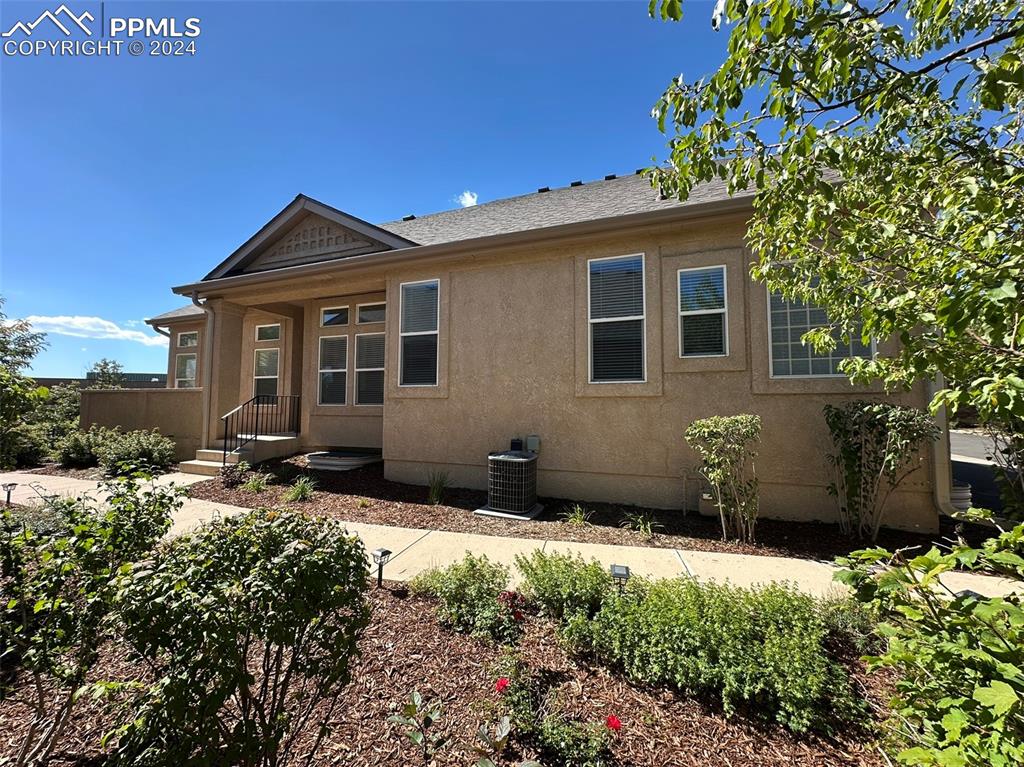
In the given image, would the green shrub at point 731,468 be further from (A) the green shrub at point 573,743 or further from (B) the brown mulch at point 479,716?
(A) the green shrub at point 573,743

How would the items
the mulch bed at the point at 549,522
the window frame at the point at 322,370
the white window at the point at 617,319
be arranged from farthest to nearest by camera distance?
the window frame at the point at 322,370, the white window at the point at 617,319, the mulch bed at the point at 549,522

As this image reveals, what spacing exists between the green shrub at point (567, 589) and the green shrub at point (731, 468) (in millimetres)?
2353

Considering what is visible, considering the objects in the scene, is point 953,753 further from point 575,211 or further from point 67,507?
point 575,211

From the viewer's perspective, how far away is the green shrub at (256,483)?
6.84 m

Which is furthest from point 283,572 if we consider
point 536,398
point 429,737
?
point 536,398

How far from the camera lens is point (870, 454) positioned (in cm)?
463

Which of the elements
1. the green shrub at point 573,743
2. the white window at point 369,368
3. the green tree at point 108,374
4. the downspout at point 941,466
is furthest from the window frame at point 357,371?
the green tree at point 108,374

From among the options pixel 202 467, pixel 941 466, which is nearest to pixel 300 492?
pixel 202 467

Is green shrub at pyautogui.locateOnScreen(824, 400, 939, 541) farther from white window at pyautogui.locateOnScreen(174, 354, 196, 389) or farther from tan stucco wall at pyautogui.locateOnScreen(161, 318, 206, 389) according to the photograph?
white window at pyautogui.locateOnScreen(174, 354, 196, 389)

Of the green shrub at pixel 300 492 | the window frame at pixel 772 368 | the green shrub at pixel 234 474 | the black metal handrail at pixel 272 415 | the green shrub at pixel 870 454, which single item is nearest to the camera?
the green shrub at pixel 870 454

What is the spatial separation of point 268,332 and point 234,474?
523 cm

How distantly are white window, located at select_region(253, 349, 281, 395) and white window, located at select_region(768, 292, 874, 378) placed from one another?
11.9 metres

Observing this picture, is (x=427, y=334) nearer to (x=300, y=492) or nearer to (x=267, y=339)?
(x=300, y=492)

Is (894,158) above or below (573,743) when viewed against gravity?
above
